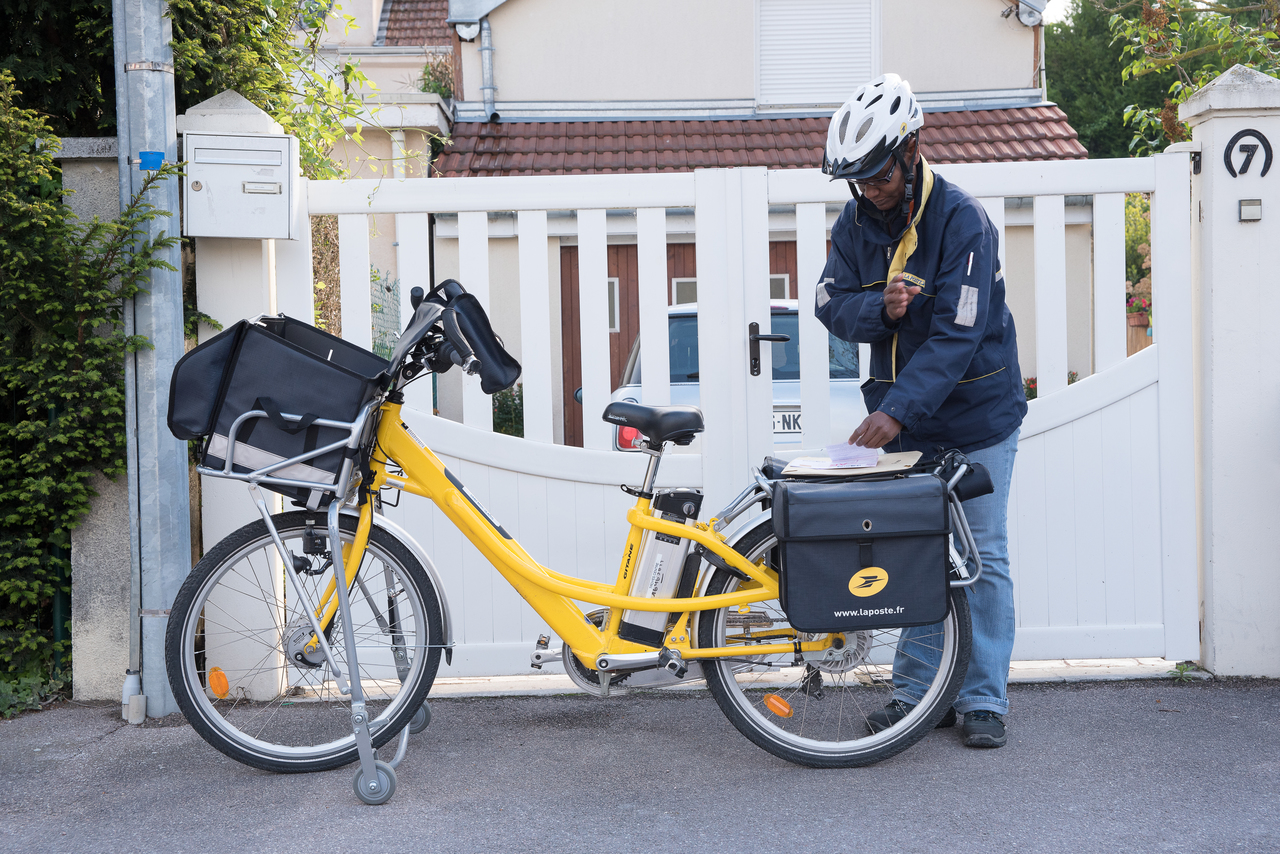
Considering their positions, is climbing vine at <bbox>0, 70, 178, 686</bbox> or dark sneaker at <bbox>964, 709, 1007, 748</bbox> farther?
climbing vine at <bbox>0, 70, 178, 686</bbox>

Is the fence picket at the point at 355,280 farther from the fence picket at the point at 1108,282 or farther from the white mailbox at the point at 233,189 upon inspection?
the fence picket at the point at 1108,282

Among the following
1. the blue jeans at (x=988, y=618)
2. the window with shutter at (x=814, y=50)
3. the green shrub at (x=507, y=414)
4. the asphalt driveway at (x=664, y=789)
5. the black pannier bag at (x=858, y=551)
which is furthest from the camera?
the window with shutter at (x=814, y=50)

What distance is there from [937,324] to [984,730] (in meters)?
1.30

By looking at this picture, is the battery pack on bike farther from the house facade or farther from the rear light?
the house facade

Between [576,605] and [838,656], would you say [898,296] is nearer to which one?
[838,656]

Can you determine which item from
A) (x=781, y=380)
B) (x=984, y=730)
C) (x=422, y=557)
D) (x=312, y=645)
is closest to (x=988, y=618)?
(x=984, y=730)

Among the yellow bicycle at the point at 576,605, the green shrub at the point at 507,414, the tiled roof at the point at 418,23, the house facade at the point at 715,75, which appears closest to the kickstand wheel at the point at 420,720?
the yellow bicycle at the point at 576,605

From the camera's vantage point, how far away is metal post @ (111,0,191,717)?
138 inches

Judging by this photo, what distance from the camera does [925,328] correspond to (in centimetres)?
320

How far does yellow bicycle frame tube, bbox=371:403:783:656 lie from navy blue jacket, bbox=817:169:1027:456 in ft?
2.17

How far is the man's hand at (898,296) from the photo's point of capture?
9.94ft

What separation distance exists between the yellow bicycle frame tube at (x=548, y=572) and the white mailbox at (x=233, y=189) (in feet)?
3.65

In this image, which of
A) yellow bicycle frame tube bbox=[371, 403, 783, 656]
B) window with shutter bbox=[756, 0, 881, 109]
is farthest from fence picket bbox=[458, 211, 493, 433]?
window with shutter bbox=[756, 0, 881, 109]

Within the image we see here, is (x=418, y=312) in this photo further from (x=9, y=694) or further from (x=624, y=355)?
(x=624, y=355)
